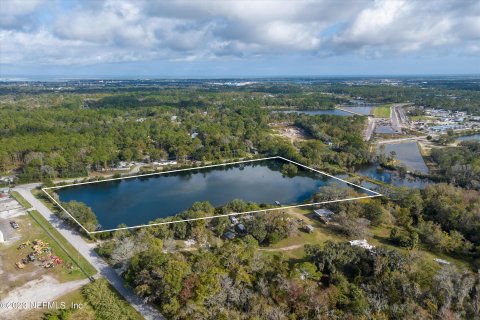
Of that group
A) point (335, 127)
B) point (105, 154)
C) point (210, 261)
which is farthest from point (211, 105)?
point (210, 261)

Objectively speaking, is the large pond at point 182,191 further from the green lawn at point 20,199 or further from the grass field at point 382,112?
the grass field at point 382,112

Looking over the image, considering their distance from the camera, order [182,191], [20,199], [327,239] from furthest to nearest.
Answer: [182,191] < [20,199] < [327,239]

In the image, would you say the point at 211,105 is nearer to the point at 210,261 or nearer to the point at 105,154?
the point at 105,154

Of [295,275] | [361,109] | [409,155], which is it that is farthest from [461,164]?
[361,109]

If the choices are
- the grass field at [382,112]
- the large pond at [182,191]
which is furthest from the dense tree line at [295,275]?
the grass field at [382,112]

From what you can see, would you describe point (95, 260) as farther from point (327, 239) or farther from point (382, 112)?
point (382, 112)

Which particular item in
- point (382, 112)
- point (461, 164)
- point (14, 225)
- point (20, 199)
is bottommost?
point (14, 225)
